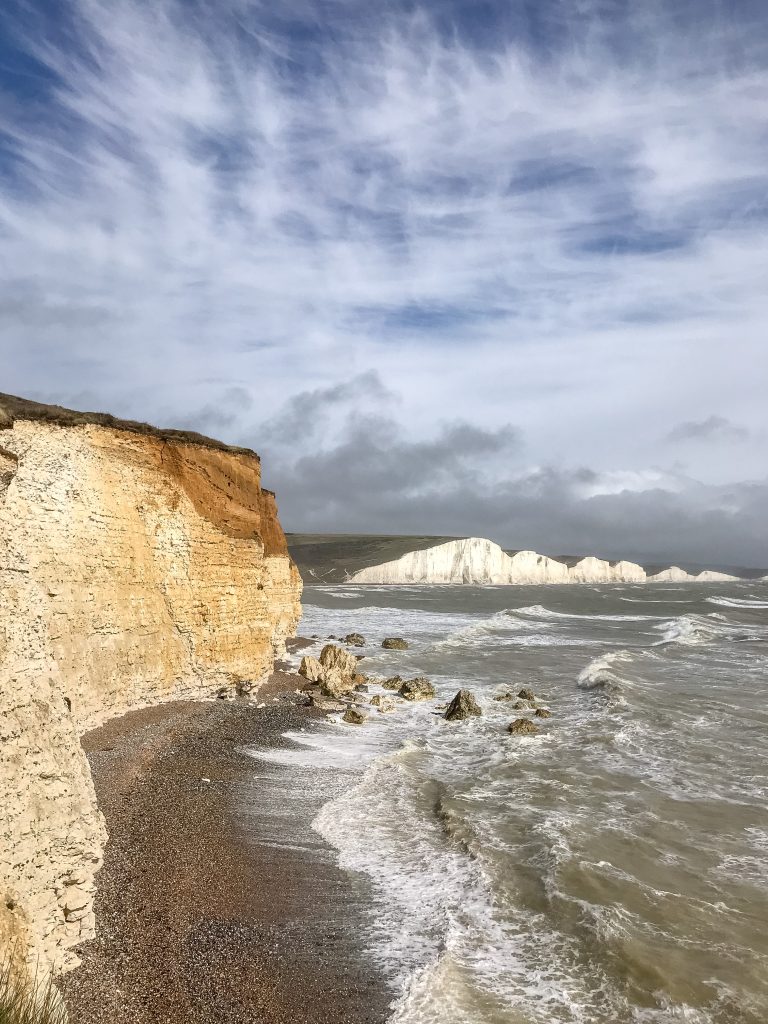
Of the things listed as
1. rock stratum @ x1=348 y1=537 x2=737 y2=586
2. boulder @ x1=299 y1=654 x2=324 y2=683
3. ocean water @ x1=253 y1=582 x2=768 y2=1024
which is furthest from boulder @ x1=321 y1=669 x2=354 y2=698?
rock stratum @ x1=348 y1=537 x2=737 y2=586

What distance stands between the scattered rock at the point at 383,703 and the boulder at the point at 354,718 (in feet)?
4.68

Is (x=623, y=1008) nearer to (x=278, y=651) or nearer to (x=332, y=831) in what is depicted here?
(x=332, y=831)

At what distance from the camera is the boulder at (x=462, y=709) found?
1944cm

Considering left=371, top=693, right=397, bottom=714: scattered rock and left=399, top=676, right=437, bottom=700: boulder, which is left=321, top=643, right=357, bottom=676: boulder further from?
left=371, top=693, right=397, bottom=714: scattered rock

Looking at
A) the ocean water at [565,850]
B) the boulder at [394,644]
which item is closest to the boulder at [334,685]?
the ocean water at [565,850]

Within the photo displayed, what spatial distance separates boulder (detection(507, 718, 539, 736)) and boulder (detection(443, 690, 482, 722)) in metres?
1.78

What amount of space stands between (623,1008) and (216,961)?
4.33 m

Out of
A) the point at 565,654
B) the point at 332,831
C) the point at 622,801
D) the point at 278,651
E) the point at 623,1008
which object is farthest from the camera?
the point at 565,654

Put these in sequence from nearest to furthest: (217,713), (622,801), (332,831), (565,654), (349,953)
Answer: (349,953) < (332,831) < (622,801) < (217,713) < (565,654)

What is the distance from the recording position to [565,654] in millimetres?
33906

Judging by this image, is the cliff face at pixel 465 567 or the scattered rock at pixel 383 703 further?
the cliff face at pixel 465 567

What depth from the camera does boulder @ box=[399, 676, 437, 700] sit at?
73.2 ft

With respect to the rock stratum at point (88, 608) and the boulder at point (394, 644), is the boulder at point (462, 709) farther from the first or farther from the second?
the boulder at point (394, 644)

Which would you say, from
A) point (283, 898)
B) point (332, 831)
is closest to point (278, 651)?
point (332, 831)
